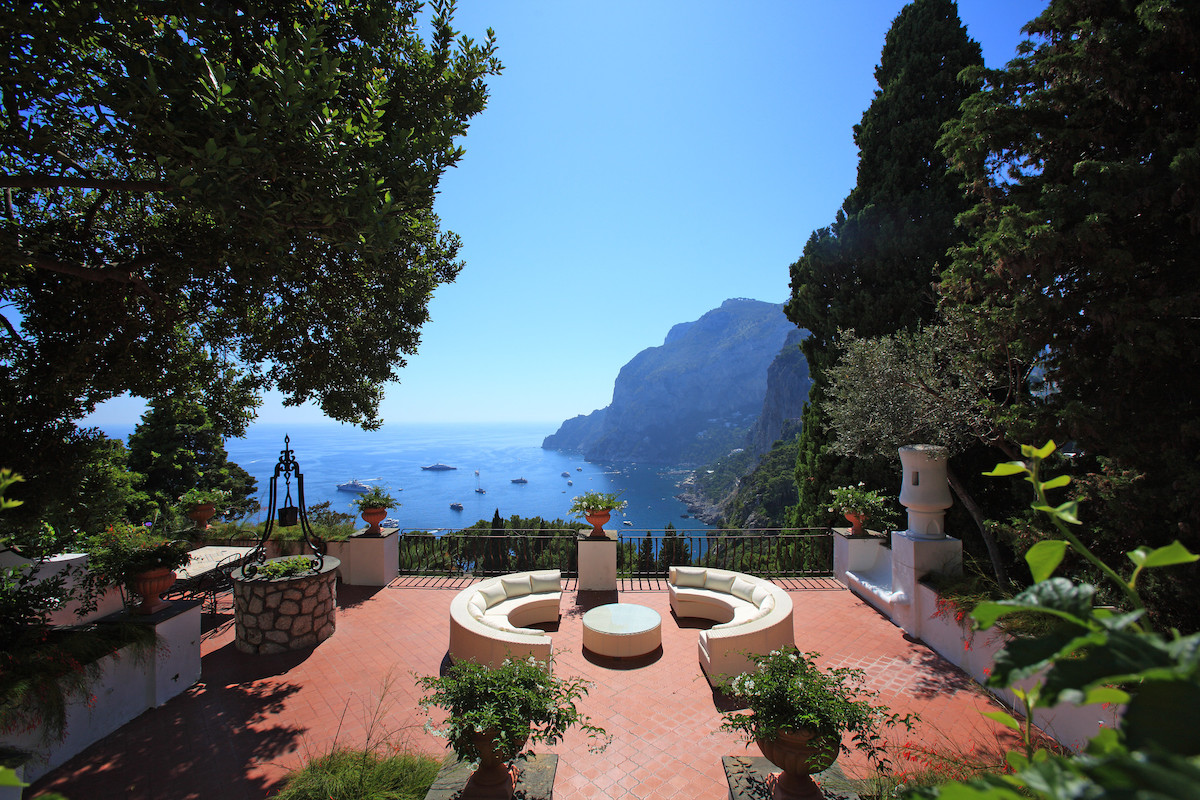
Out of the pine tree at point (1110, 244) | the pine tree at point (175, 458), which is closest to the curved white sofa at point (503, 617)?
the pine tree at point (1110, 244)

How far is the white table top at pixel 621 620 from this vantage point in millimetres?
6211

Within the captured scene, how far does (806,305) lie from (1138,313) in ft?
24.8

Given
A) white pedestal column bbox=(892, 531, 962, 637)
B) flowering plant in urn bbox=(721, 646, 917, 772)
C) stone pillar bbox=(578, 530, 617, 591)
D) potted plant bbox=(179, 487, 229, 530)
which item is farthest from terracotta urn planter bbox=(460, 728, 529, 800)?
potted plant bbox=(179, 487, 229, 530)

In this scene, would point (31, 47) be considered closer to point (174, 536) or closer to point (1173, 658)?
point (1173, 658)

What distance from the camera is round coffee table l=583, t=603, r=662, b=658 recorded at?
6.11m

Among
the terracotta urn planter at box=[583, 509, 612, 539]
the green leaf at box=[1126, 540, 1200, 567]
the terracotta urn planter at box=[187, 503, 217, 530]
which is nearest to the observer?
the green leaf at box=[1126, 540, 1200, 567]

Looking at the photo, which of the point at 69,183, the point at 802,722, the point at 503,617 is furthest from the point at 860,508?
the point at 69,183

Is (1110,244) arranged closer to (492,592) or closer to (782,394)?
(492,592)

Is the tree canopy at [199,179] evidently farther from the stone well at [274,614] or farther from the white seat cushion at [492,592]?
the white seat cushion at [492,592]

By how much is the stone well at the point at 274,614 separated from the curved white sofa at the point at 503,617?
5.87ft

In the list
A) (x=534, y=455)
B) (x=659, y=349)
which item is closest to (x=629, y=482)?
(x=534, y=455)

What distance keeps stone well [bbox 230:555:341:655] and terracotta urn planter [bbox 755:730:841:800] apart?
578cm

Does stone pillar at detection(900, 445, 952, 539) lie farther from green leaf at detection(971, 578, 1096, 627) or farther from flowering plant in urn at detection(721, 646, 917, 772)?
green leaf at detection(971, 578, 1096, 627)

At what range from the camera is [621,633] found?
20.0 feet
